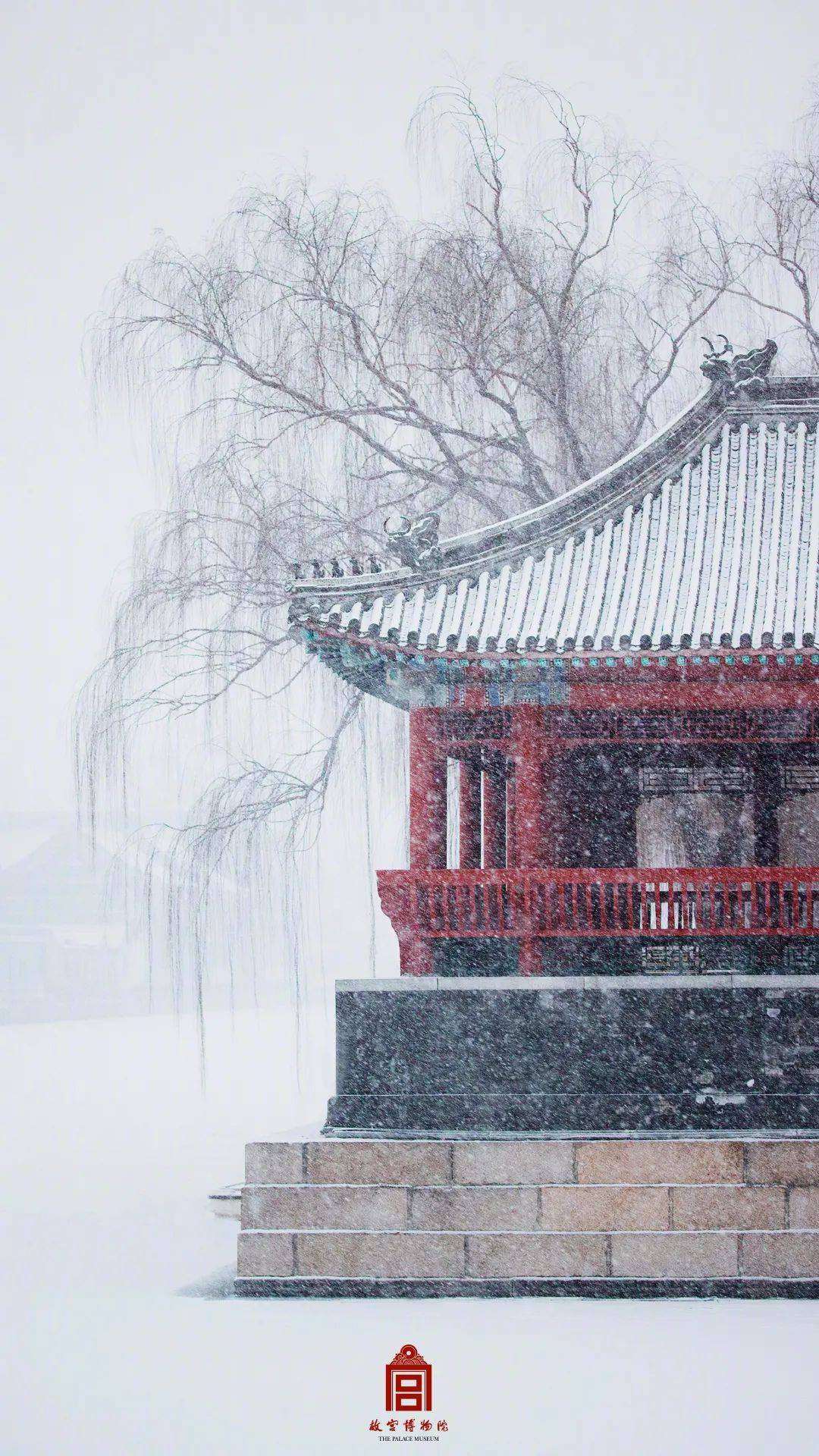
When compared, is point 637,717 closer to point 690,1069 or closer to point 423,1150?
point 690,1069

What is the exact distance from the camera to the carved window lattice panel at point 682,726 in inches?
456

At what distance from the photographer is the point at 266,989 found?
40156 mm

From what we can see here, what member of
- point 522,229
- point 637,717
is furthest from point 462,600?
point 522,229

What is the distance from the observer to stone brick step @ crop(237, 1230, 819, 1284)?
10.2 metres

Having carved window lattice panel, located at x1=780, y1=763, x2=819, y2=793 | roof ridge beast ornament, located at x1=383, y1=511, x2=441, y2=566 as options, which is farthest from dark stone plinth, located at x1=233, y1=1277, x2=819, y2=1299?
roof ridge beast ornament, located at x1=383, y1=511, x2=441, y2=566

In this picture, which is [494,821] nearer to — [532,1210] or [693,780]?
[693,780]

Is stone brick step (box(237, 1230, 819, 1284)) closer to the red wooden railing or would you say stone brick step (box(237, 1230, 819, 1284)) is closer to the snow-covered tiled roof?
the red wooden railing

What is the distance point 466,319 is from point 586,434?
163 centimetres

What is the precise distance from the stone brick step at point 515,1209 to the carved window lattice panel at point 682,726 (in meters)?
3.08

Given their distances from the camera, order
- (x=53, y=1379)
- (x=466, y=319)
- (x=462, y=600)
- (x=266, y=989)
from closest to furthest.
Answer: (x=53, y=1379) < (x=462, y=600) < (x=466, y=319) < (x=266, y=989)

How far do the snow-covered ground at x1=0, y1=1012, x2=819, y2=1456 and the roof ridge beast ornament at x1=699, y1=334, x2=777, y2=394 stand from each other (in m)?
6.52

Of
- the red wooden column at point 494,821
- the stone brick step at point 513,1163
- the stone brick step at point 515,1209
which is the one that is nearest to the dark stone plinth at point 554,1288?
the stone brick step at point 515,1209

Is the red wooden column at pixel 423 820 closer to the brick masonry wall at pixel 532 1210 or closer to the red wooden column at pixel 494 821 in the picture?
the brick masonry wall at pixel 532 1210

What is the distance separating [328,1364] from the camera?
862cm
